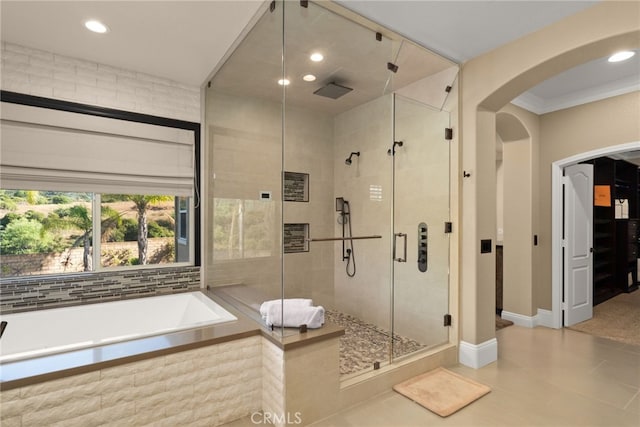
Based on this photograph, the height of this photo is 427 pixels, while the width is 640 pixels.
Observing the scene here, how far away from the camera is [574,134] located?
12.4 feet

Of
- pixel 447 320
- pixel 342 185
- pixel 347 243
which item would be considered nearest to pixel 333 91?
→ pixel 342 185

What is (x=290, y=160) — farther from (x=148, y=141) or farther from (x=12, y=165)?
(x=12, y=165)

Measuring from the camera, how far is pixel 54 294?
9.07ft

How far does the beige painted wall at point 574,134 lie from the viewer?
11.2 feet

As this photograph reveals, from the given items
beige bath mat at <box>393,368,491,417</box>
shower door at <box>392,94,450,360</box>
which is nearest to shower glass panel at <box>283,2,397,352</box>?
shower door at <box>392,94,450,360</box>

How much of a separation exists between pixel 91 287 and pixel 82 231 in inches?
20.1

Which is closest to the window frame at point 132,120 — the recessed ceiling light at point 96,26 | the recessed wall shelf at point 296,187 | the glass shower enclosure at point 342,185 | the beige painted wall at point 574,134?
the glass shower enclosure at point 342,185

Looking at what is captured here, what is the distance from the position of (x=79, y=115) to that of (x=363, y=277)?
3.06m

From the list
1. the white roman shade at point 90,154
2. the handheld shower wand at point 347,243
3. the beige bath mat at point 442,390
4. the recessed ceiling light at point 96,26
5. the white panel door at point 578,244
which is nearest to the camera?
the beige bath mat at point 442,390

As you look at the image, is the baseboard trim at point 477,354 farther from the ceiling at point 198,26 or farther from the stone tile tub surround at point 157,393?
the ceiling at point 198,26

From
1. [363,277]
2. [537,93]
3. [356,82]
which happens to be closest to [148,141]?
[356,82]

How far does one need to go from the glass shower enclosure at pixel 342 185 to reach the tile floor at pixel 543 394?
41 centimetres

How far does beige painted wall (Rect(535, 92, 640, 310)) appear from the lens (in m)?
3.41

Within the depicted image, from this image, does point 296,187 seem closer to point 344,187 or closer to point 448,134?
point 344,187
